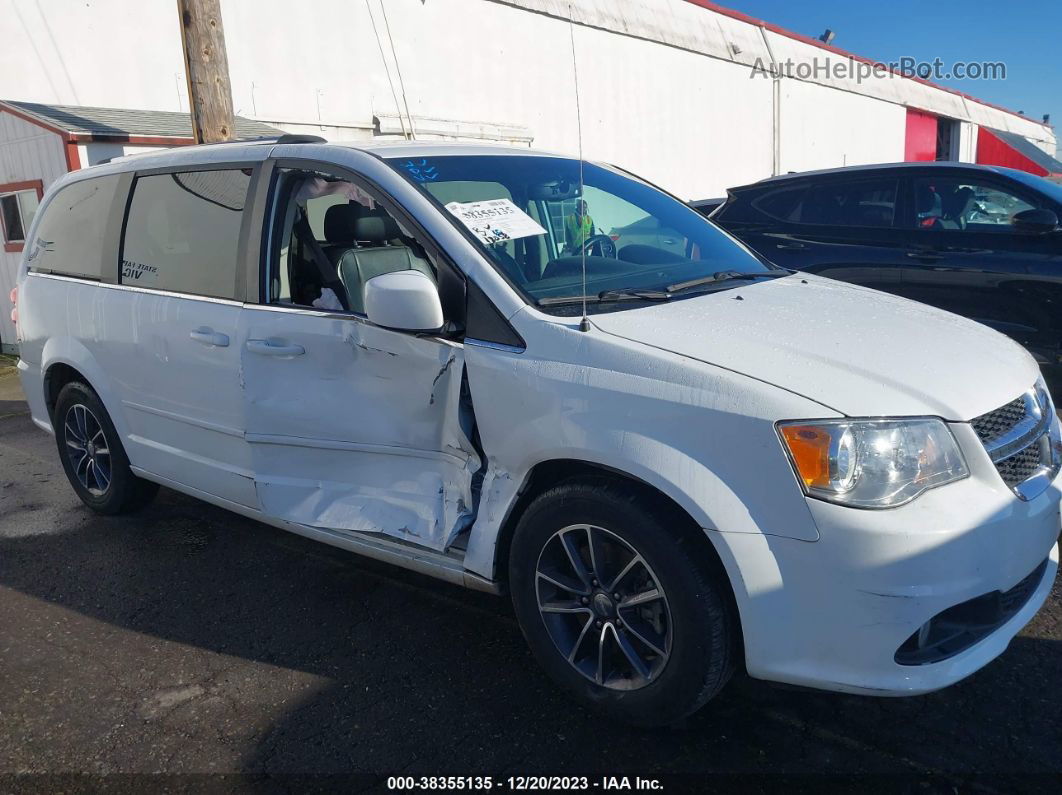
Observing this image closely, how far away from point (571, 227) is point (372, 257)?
0.82 meters

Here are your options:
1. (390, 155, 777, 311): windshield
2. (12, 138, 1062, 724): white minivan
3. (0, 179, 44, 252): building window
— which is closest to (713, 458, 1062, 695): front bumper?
(12, 138, 1062, 724): white minivan

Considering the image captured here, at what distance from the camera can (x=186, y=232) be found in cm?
391

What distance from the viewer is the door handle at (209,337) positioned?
3.55 metres

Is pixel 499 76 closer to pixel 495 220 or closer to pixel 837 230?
pixel 837 230

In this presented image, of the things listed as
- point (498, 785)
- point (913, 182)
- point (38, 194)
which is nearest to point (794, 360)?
point (498, 785)

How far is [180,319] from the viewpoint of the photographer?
12.4 feet

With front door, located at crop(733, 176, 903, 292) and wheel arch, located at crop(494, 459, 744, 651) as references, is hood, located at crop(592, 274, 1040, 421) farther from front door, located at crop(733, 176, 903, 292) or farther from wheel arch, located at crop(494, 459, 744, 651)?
front door, located at crop(733, 176, 903, 292)

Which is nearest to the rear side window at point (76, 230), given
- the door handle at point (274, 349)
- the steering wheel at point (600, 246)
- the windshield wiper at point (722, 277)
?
the door handle at point (274, 349)

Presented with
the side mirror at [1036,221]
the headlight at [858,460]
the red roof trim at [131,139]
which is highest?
the red roof trim at [131,139]

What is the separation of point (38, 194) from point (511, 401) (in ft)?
27.7

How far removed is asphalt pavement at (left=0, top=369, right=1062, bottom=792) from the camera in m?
2.55

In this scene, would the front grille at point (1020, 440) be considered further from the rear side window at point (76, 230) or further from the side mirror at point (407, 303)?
the rear side window at point (76, 230)

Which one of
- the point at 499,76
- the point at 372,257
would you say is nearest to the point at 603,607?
the point at 372,257

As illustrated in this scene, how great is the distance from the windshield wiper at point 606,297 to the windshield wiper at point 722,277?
0.11 metres
